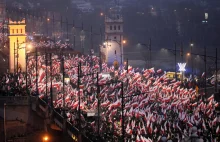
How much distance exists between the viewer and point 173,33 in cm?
14725

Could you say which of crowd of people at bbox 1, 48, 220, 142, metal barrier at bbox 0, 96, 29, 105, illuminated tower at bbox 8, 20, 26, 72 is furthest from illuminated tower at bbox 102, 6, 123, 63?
metal barrier at bbox 0, 96, 29, 105

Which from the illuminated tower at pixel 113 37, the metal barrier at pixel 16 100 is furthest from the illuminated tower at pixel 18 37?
the metal barrier at pixel 16 100

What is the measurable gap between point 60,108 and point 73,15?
110 metres

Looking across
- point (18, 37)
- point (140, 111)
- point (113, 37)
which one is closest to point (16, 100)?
point (140, 111)

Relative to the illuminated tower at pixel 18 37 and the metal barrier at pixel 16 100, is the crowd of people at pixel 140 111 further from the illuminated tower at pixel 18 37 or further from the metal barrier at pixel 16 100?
the illuminated tower at pixel 18 37

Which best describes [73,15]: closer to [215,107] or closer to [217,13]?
[217,13]

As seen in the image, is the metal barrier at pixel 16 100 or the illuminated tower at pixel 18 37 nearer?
the metal barrier at pixel 16 100

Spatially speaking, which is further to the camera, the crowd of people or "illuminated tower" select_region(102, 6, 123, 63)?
"illuminated tower" select_region(102, 6, 123, 63)

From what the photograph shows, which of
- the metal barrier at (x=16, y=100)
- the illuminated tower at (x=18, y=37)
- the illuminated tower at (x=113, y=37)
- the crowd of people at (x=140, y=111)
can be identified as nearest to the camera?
the crowd of people at (x=140, y=111)

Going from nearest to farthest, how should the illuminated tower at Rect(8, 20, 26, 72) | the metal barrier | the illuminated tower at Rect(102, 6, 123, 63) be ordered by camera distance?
1. the metal barrier
2. the illuminated tower at Rect(8, 20, 26, 72)
3. the illuminated tower at Rect(102, 6, 123, 63)

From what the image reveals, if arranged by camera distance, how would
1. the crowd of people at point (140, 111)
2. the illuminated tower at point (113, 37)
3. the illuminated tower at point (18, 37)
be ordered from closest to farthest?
the crowd of people at point (140, 111) → the illuminated tower at point (18, 37) → the illuminated tower at point (113, 37)

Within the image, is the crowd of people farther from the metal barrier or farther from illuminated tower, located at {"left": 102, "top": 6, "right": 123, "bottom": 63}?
illuminated tower, located at {"left": 102, "top": 6, "right": 123, "bottom": 63}

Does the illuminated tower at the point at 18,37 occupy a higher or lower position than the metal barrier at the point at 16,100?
higher

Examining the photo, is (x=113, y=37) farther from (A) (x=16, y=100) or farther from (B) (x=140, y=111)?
(B) (x=140, y=111)
